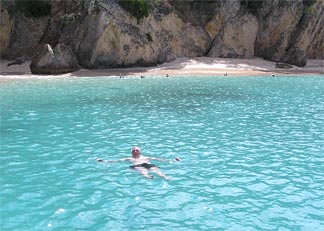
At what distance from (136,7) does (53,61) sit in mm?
13376

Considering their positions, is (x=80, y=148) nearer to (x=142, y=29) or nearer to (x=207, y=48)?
(x=142, y=29)

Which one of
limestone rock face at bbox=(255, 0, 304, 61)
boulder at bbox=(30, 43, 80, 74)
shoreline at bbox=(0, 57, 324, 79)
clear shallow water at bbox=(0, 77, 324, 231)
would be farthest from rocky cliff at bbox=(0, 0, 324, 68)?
clear shallow water at bbox=(0, 77, 324, 231)

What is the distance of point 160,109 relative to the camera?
25797 millimetres

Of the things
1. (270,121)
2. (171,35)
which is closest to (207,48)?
(171,35)

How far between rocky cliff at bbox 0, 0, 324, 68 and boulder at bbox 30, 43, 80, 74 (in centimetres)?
244

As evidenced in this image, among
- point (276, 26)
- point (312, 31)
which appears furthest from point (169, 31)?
point (312, 31)

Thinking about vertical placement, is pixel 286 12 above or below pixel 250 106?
above

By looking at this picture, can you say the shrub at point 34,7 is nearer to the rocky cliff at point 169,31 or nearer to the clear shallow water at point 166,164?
→ the rocky cliff at point 169,31

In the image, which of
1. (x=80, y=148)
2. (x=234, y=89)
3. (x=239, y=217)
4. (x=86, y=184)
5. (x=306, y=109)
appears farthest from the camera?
(x=234, y=89)

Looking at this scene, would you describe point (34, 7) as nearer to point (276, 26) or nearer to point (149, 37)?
point (149, 37)

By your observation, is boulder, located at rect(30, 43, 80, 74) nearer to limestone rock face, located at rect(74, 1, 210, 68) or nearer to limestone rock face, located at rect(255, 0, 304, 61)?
limestone rock face, located at rect(74, 1, 210, 68)

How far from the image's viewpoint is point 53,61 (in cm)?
4838

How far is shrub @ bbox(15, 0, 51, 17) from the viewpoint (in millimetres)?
57188

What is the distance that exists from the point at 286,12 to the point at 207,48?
42.3 ft
